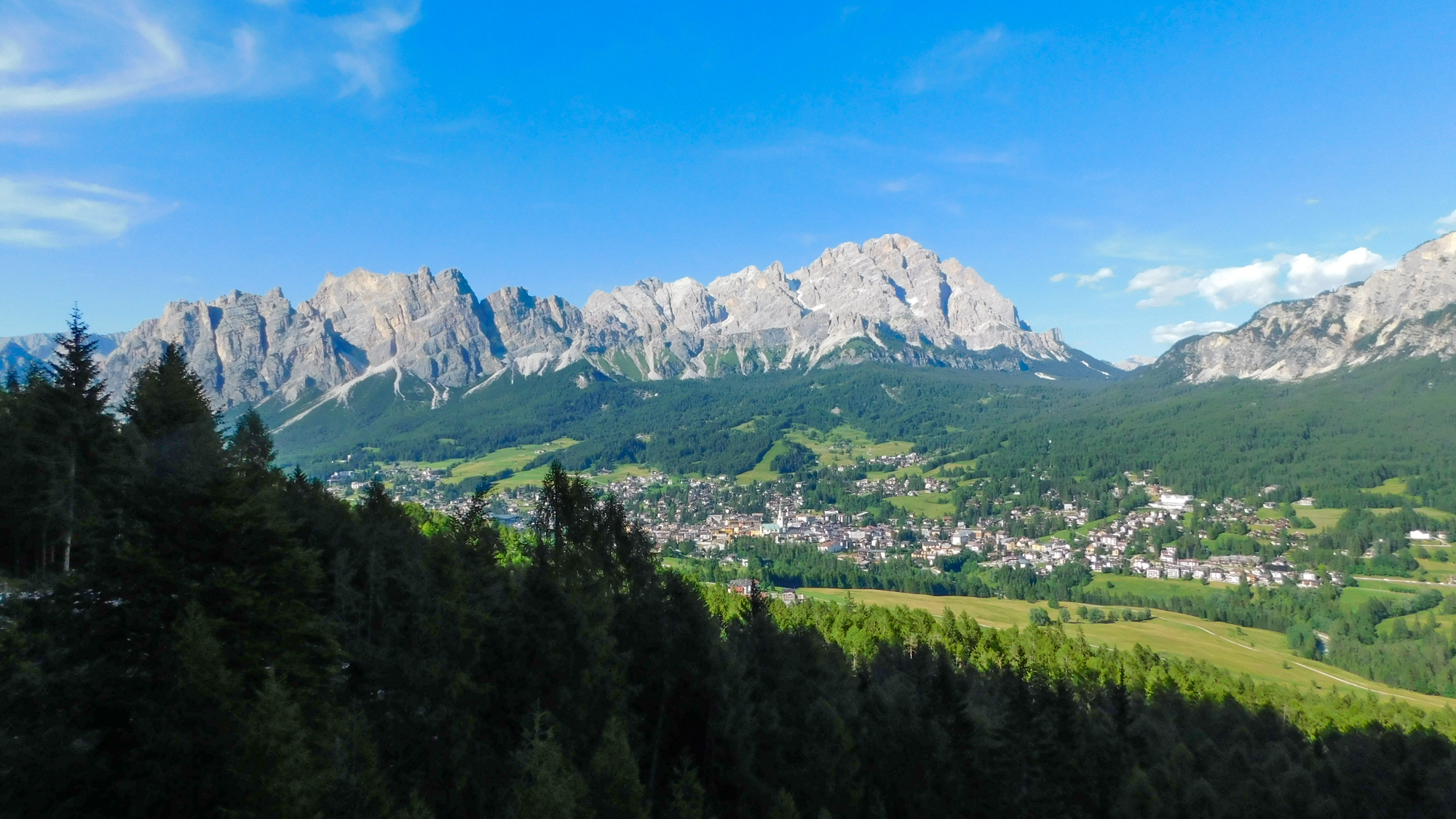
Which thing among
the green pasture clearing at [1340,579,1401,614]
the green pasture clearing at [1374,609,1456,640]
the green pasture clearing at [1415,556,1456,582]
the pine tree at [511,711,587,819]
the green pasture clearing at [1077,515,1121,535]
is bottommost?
the green pasture clearing at [1374,609,1456,640]

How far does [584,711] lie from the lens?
2486cm

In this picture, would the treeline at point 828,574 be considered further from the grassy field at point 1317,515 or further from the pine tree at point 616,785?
the pine tree at point 616,785

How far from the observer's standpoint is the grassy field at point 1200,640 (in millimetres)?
80875

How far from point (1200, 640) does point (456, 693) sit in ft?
348

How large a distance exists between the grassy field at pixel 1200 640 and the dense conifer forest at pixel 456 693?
94.2ft

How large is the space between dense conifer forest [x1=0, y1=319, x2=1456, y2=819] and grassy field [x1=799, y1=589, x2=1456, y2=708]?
28.7 m

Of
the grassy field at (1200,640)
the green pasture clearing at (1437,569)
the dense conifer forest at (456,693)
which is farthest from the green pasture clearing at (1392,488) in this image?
the dense conifer forest at (456,693)

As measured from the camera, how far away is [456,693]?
896 inches

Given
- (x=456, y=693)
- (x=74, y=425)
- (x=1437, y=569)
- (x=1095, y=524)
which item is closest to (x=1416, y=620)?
(x=1437, y=569)

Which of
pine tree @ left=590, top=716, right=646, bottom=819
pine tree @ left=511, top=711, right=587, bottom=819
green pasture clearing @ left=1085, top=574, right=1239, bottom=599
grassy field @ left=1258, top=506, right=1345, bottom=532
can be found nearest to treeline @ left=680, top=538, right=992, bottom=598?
green pasture clearing @ left=1085, top=574, right=1239, bottom=599

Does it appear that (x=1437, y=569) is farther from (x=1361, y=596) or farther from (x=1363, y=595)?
(x=1361, y=596)

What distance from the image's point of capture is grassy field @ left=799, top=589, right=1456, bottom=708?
8088 cm

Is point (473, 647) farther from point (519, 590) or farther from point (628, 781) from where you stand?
point (628, 781)

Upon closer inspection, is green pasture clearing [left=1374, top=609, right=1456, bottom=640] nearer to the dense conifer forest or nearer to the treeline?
the treeline
